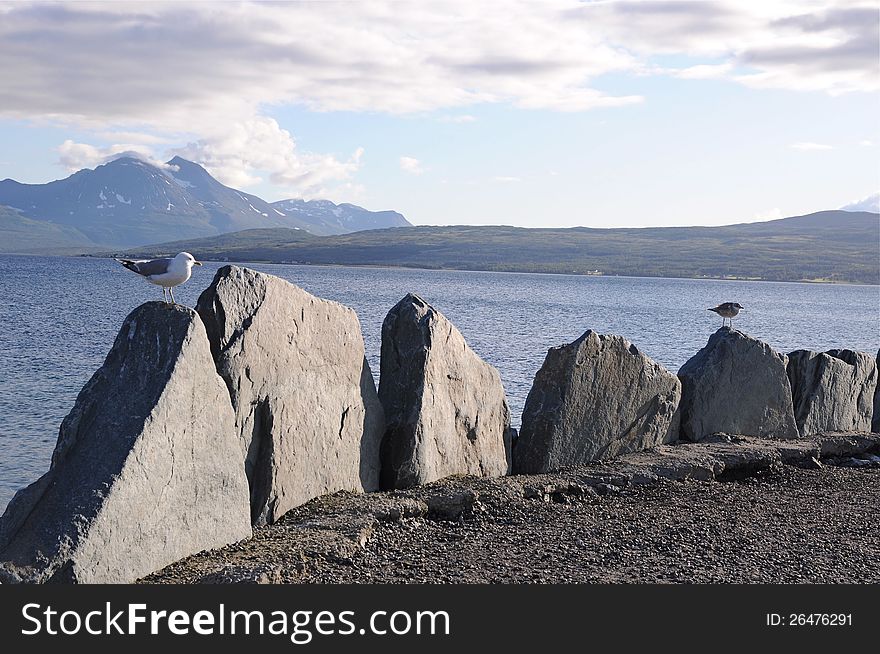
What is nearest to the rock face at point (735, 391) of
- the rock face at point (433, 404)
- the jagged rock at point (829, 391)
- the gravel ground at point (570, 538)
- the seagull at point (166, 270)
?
the jagged rock at point (829, 391)

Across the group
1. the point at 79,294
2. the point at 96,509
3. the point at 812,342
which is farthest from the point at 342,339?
the point at 79,294

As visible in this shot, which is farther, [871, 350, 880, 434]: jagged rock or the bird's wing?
[871, 350, 880, 434]: jagged rock

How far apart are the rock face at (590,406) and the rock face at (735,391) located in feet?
3.45

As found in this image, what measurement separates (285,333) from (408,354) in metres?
2.05

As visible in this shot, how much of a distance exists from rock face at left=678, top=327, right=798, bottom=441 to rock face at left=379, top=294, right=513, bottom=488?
3668mm

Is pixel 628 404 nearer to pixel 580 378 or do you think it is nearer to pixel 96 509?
pixel 580 378

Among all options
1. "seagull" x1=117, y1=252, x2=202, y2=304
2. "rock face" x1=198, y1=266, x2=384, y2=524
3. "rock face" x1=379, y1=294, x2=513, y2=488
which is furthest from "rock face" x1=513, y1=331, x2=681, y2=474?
"seagull" x1=117, y1=252, x2=202, y2=304

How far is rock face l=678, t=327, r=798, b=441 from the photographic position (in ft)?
51.3

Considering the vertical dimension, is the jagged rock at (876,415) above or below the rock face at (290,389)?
below

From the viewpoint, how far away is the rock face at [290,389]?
1035 centimetres

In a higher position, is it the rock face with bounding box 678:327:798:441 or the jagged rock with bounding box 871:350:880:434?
the rock face with bounding box 678:327:798:441

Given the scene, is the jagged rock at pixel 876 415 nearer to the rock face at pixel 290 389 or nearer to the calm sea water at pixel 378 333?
the calm sea water at pixel 378 333

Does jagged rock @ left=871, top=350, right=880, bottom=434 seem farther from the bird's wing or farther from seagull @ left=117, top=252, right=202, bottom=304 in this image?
the bird's wing

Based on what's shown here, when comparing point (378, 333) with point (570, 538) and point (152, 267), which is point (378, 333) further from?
point (570, 538)
